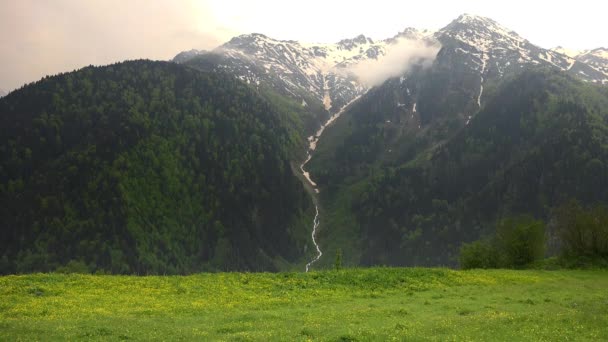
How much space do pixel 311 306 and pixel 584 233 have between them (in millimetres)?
58268

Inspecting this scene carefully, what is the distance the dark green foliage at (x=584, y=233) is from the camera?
7200 cm

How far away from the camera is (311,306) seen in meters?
37.9

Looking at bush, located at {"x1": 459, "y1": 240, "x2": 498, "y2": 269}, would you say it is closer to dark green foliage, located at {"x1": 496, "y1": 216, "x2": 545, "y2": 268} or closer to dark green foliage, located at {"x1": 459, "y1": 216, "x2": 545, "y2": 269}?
dark green foliage, located at {"x1": 459, "y1": 216, "x2": 545, "y2": 269}

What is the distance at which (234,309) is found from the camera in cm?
3584

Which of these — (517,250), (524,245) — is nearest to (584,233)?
(524,245)

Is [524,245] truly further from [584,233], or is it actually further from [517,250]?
[584,233]

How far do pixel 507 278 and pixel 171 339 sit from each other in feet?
142

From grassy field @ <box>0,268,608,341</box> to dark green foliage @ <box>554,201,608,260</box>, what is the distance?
16984 millimetres

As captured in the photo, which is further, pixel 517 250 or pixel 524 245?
pixel 517 250

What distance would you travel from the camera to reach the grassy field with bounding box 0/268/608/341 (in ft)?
86.3

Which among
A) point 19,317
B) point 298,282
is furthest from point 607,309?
point 19,317

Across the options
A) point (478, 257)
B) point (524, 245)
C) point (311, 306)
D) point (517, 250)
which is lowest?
point (478, 257)

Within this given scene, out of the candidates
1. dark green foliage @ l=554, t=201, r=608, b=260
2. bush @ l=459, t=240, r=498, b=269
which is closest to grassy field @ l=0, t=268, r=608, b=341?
dark green foliage @ l=554, t=201, r=608, b=260

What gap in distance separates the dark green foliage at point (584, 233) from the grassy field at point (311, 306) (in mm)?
16984
